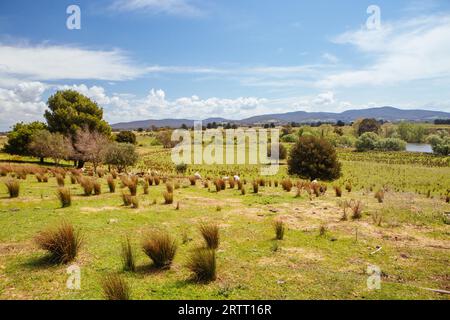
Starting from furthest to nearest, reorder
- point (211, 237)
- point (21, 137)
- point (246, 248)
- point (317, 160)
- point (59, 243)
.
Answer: point (21, 137) < point (317, 160) < point (246, 248) < point (211, 237) < point (59, 243)

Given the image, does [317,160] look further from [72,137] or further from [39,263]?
[39,263]

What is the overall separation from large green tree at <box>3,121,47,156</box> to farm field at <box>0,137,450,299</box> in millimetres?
24454

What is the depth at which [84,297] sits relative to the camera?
5.52m

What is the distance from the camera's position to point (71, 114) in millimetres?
34844

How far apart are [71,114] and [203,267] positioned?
33699 mm

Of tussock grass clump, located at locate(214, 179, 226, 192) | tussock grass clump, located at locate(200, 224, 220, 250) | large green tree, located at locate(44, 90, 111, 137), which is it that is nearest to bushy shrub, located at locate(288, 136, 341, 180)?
tussock grass clump, located at locate(214, 179, 226, 192)

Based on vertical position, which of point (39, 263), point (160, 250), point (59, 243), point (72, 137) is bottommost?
point (39, 263)

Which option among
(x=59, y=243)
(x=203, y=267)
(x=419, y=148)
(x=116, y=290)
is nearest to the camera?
(x=116, y=290)

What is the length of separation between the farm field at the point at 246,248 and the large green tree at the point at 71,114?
21.4 meters

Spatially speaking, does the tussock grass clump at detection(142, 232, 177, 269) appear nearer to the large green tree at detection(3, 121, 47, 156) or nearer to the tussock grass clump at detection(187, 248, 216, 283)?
the tussock grass clump at detection(187, 248, 216, 283)

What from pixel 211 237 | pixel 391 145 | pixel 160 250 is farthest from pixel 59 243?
pixel 391 145

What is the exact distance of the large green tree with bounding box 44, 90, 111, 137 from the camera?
34.8m

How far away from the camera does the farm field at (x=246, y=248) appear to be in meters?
5.99

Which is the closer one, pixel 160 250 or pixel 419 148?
pixel 160 250
